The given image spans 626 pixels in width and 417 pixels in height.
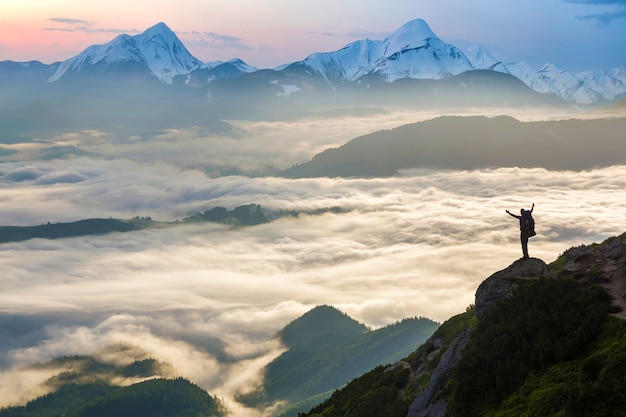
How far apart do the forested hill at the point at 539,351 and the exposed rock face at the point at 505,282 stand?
106 millimetres

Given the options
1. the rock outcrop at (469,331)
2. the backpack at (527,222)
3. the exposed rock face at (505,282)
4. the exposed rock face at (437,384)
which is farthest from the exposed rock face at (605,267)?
the exposed rock face at (437,384)

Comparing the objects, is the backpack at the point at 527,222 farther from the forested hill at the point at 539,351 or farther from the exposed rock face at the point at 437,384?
the exposed rock face at the point at 437,384

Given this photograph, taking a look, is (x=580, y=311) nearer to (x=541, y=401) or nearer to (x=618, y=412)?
(x=541, y=401)

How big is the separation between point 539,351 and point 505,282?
48.7 ft

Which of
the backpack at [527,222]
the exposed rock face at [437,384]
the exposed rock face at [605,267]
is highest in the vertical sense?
the backpack at [527,222]

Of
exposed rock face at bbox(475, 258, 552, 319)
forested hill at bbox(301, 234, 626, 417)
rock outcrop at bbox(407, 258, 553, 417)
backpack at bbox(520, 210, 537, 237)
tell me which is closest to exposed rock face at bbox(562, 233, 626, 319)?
forested hill at bbox(301, 234, 626, 417)

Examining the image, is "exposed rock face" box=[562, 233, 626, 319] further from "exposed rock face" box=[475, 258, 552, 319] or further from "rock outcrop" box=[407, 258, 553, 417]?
"rock outcrop" box=[407, 258, 553, 417]

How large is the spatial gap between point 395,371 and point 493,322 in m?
25.8

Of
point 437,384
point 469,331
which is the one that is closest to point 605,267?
point 469,331

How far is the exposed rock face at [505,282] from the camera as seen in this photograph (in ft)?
186

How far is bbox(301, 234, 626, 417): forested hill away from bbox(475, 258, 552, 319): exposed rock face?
11 cm

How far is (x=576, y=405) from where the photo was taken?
1337 inches

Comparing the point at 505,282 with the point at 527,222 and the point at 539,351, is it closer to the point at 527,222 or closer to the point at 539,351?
the point at 527,222

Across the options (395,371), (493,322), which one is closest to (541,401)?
(493,322)
